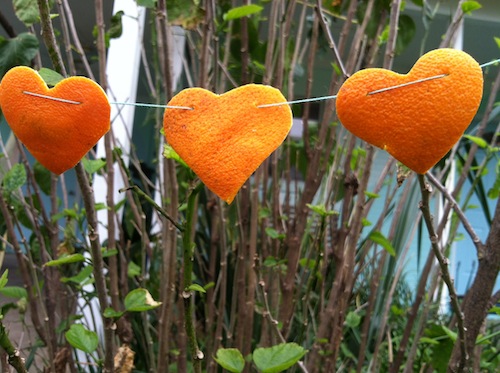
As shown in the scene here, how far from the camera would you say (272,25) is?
1002mm

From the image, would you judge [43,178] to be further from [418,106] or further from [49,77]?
[418,106]

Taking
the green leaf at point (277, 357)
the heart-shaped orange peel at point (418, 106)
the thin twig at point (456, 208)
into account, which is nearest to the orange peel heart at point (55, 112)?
the heart-shaped orange peel at point (418, 106)

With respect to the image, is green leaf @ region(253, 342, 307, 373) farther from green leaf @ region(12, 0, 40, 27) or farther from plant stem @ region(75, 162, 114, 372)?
green leaf @ region(12, 0, 40, 27)

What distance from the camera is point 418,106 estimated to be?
0.40 metres

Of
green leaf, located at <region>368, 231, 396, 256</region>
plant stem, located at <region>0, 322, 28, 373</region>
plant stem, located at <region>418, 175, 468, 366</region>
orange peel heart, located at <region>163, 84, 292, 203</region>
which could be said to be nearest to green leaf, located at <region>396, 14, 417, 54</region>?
green leaf, located at <region>368, 231, 396, 256</region>

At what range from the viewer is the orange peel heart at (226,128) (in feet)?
1.39

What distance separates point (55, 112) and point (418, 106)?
11.1 inches

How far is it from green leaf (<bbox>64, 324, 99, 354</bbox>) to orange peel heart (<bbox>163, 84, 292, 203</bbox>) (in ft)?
1.13

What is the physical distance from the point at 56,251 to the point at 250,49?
1.93ft

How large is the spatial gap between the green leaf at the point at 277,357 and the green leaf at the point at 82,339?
208mm

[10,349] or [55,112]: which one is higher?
[55,112]

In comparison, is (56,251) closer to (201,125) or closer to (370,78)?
(201,125)

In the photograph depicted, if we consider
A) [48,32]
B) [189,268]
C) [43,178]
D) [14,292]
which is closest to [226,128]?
[189,268]

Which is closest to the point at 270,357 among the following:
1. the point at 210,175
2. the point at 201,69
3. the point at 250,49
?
the point at 210,175
